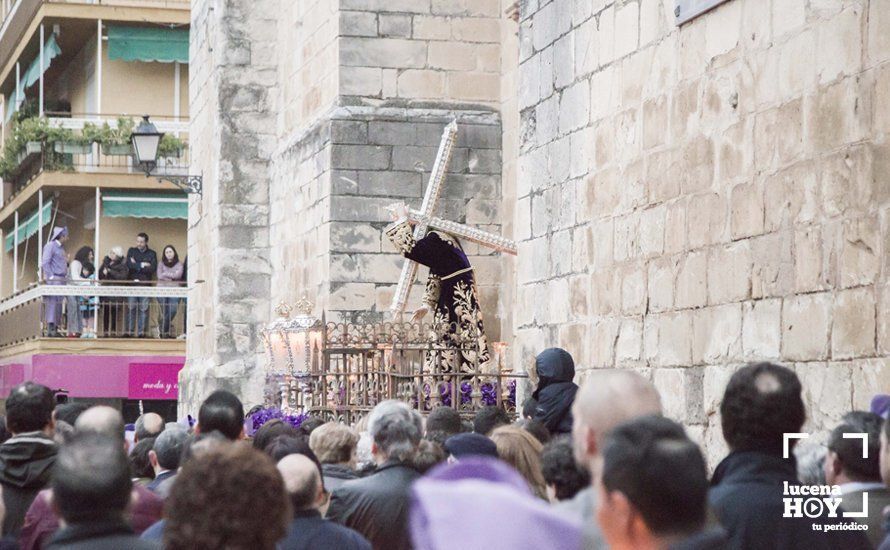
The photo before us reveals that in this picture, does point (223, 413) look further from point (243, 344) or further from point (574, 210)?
point (243, 344)

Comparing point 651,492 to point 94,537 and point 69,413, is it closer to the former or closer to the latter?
point 94,537

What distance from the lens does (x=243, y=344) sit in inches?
785

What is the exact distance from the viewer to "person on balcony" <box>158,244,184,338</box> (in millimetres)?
29234

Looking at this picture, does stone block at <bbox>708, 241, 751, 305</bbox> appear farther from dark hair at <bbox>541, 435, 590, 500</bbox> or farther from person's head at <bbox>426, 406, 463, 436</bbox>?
dark hair at <bbox>541, 435, 590, 500</bbox>

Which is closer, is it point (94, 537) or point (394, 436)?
point (94, 537)

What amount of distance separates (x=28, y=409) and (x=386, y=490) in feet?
5.03

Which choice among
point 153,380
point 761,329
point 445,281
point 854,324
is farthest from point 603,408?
point 153,380

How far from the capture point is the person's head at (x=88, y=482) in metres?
3.65

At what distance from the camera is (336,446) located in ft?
22.7

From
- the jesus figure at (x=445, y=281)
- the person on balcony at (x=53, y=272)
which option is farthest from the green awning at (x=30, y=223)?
the jesus figure at (x=445, y=281)

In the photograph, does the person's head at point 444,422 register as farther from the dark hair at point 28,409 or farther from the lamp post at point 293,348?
the lamp post at point 293,348

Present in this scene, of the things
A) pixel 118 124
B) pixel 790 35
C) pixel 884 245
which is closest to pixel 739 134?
pixel 790 35

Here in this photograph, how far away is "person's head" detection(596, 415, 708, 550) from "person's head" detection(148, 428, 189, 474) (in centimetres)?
418

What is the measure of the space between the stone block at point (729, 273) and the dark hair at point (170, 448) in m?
3.01
